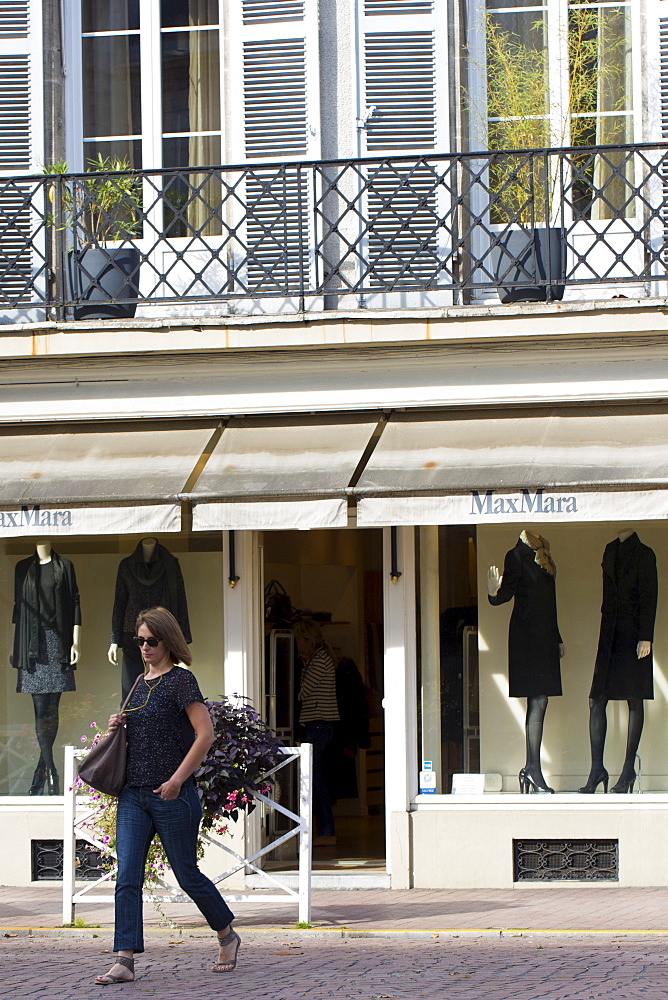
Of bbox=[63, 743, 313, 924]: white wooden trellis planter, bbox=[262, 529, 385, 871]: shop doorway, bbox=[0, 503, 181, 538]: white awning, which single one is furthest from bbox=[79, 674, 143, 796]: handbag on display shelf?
bbox=[262, 529, 385, 871]: shop doorway

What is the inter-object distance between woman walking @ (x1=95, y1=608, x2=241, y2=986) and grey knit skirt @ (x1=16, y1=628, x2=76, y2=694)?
13.4ft

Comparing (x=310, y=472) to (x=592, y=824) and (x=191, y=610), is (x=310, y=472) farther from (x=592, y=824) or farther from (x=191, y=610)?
(x=592, y=824)

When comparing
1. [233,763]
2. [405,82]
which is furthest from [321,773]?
[405,82]

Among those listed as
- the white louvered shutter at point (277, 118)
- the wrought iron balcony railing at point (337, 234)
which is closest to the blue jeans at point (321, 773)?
the wrought iron balcony railing at point (337, 234)

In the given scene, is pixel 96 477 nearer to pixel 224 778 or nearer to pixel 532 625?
pixel 224 778

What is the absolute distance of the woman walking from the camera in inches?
272

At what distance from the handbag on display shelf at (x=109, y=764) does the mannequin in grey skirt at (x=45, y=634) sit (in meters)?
4.10

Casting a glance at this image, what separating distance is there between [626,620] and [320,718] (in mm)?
2826

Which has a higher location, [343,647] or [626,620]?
[626,620]

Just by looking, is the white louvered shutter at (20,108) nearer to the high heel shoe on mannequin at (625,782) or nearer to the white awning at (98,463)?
the white awning at (98,463)

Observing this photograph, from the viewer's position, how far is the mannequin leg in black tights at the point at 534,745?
1040 cm

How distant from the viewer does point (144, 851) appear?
23.0ft

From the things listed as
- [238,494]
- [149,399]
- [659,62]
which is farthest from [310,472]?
[659,62]

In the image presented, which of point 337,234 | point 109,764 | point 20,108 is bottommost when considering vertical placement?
point 109,764
